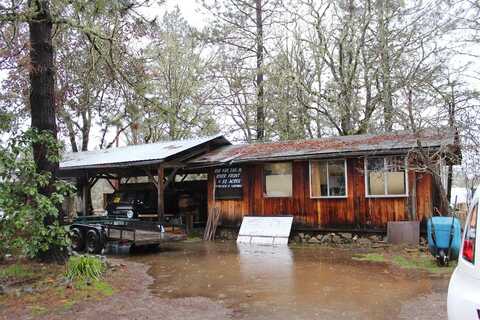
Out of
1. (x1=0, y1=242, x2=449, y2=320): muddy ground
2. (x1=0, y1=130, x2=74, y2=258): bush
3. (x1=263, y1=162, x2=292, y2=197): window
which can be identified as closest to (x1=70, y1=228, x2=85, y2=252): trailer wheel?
(x1=0, y1=242, x2=449, y2=320): muddy ground

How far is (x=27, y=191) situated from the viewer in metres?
7.59

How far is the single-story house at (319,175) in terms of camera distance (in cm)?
1327

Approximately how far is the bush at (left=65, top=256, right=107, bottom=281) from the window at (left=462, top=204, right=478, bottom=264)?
6.58 metres

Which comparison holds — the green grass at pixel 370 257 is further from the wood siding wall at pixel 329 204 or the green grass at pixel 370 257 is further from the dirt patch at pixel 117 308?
the dirt patch at pixel 117 308

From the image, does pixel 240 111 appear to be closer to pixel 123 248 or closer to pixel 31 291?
pixel 123 248

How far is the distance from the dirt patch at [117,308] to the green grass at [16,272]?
1301mm

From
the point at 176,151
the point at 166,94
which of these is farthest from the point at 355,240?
the point at 166,94

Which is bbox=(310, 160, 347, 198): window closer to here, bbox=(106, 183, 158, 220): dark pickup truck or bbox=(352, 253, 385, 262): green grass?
bbox=(352, 253, 385, 262): green grass

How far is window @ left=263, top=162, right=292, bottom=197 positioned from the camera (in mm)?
15625

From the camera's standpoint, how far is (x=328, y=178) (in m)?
14.8

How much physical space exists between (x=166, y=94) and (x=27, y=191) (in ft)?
74.4

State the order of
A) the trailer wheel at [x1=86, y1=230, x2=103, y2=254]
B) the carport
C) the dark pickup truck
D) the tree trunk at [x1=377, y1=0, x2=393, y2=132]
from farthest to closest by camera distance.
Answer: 1. the dark pickup truck
2. the tree trunk at [x1=377, y1=0, x2=393, y2=132]
3. the carport
4. the trailer wheel at [x1=86, y1=230, x2=103, y2=254]

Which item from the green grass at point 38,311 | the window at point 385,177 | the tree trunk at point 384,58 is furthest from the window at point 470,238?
the tree trunk at point 384,58

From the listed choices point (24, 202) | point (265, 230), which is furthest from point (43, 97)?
point (265, 230)
